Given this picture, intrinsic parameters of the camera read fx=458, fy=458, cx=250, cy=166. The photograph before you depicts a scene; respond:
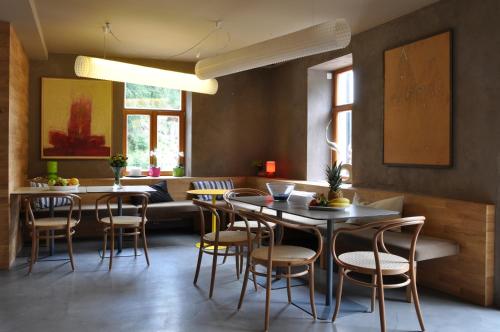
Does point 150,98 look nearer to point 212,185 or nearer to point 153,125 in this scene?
point 153,125

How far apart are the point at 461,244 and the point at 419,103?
60.8 inches

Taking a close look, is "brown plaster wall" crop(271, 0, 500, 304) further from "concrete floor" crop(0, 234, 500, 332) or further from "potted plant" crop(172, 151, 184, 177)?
"potted plant" crop(172, 151, 184, 177)

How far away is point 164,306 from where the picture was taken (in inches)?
150

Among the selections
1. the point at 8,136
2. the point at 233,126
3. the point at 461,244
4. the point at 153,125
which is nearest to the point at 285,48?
the point at 461,244

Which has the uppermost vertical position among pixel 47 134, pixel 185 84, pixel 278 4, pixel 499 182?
Answer: pixel 278 4

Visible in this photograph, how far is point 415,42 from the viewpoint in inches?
193

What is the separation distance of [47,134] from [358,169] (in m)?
4.80

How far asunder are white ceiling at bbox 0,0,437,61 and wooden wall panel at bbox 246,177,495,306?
82.3 inches

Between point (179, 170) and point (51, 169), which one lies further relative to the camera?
point (179, 170)

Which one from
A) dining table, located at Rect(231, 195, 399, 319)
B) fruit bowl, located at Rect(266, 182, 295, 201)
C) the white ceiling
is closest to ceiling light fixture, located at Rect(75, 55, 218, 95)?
the white ceiling

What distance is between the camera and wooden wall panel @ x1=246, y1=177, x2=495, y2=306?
404cm

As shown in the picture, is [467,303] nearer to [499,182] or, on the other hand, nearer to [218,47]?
[499,182]

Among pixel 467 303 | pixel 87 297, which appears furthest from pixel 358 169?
pixel 87 297

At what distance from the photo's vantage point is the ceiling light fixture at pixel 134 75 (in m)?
4.49
